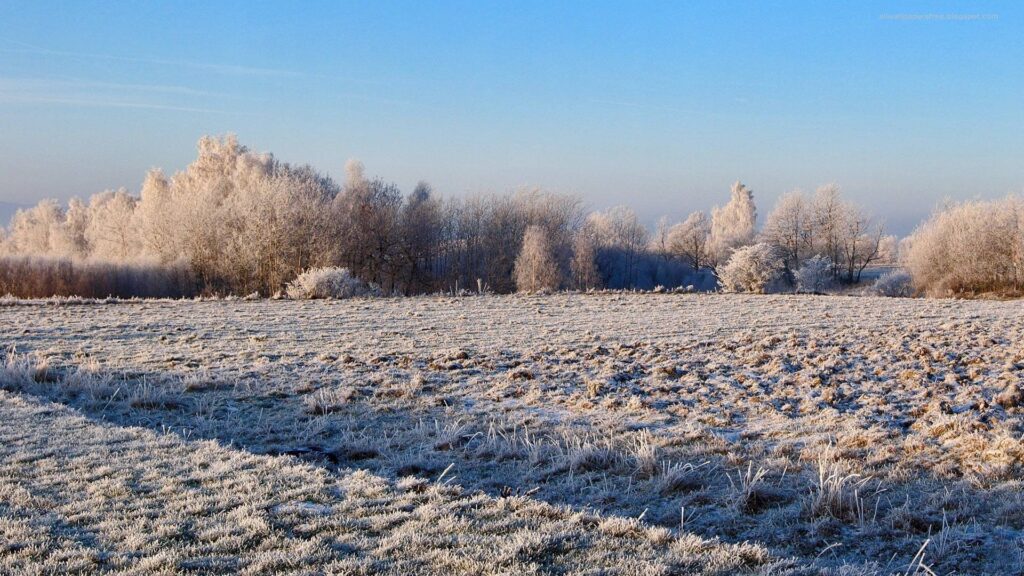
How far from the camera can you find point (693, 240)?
81.1 meters

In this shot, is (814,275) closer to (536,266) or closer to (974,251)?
(974,251)

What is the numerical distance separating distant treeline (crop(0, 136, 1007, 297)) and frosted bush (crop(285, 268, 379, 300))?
4960 millimetres

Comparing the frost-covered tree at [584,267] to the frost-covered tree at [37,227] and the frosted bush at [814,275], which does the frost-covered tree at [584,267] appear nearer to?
the frosted bush at [814,275]

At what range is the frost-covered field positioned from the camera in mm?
4797

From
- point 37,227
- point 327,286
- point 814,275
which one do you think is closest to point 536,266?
point 814,275

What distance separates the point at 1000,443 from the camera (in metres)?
7.39

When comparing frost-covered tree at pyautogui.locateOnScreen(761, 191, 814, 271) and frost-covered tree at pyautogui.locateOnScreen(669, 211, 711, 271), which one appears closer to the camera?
frost-covered tree at pyautogui.locateOnScreen(761, 191, 814, 271)

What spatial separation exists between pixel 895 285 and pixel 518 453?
5258 cm

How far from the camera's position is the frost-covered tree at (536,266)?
54.3 meters

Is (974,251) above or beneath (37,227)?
beneath

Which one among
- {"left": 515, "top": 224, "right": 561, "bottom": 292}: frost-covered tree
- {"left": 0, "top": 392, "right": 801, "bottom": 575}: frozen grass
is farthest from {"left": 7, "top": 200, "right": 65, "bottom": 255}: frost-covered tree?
{"left": 0, "top": 392, "right": 801, "bottom": 575}: frozen grass

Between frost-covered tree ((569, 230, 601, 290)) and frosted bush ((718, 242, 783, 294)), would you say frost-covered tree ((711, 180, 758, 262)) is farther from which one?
frosted bush ((718, 242, 783, 294))

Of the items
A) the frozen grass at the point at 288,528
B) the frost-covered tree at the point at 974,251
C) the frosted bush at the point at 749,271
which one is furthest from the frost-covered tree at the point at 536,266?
the frozen grass at the point at 288,528

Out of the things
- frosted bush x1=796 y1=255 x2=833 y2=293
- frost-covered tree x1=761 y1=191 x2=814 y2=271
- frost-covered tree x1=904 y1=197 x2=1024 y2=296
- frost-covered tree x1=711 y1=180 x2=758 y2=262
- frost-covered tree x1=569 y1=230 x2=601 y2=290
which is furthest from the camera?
frost-covered tree x1=711 y1=180 x2=758 y2=262
